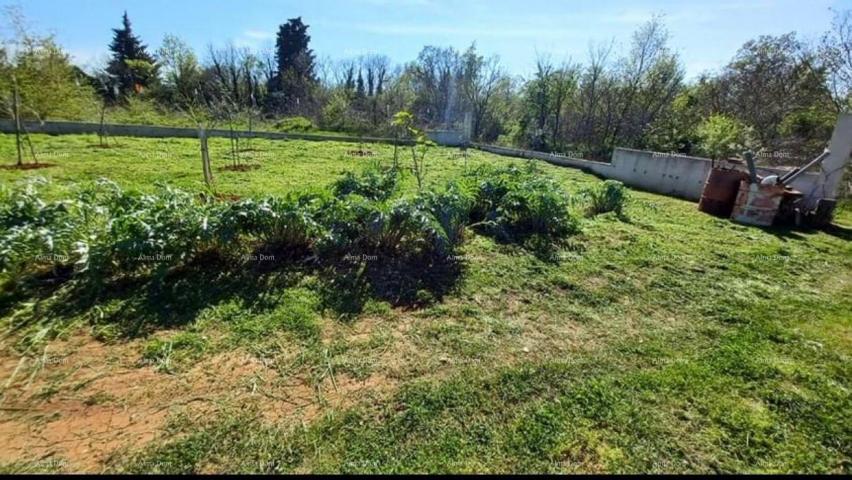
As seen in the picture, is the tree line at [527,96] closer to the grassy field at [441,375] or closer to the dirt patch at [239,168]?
the dirt patch at [239,168]

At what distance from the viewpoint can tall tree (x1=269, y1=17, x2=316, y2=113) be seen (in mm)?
23609

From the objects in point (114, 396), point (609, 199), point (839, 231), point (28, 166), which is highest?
point (609, 199)

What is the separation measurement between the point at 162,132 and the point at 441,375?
52.1ft

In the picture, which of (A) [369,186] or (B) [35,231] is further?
(A) [369,186]

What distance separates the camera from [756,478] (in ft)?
5.04

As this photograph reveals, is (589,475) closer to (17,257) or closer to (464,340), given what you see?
(464,340)

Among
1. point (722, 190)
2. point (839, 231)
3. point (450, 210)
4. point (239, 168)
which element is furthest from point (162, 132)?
point (839, 231)

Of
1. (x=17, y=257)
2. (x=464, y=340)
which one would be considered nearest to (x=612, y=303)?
(x=464, y=340)

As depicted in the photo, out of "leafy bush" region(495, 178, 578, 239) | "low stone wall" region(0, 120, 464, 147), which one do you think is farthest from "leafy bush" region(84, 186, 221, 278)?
"low stone wall" region(0, 120, 464, 147)

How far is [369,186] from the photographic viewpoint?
4383mm

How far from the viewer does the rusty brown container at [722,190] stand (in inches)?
249

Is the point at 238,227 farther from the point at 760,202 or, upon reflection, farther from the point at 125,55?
the point at 125,55

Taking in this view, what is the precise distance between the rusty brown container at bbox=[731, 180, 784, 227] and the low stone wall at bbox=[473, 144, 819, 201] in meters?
1.54

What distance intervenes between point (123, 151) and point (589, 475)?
12.3 metres
